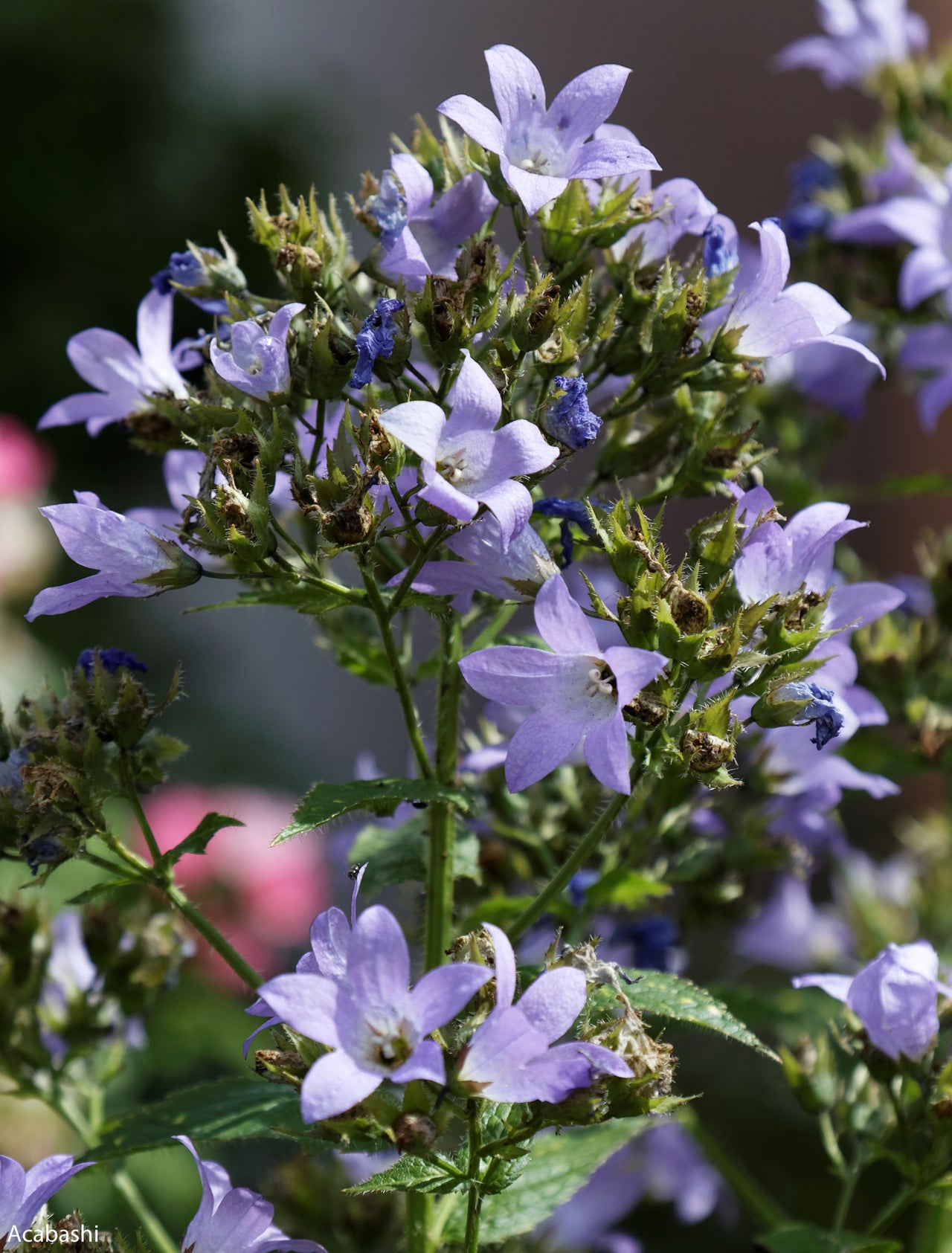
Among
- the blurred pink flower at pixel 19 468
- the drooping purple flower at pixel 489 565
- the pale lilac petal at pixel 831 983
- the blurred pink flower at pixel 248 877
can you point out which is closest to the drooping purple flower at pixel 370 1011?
the drooping purple flower at pixel 489 565

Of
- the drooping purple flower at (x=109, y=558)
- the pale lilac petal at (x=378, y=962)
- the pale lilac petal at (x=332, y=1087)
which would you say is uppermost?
the drooping purple flower at (x=109, y=558)

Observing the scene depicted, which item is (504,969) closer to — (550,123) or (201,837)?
(201,837)

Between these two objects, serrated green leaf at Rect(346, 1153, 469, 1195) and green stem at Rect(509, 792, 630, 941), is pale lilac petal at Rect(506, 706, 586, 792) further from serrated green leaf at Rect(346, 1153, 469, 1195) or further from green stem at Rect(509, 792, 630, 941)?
serrated green leaf at Rect(346, 1153, 469, 1195)

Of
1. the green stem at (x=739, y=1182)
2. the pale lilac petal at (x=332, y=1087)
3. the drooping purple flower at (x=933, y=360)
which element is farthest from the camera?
the drooping purple flower at (x=933, y=360)

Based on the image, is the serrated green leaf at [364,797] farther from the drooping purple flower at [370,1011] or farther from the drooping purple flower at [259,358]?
the drooping purple flower at [259,358]

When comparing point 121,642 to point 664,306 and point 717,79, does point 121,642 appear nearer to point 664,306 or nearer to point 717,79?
point 717,79

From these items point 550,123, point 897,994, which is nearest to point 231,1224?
point 897,994

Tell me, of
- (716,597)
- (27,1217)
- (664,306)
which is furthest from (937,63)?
(27,1217)

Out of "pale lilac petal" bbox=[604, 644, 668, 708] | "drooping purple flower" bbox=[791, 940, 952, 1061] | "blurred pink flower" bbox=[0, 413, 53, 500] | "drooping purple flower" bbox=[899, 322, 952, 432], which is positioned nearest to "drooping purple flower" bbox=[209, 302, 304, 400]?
"pale lilac petal" bbox=[604, 644, 668, 708]
